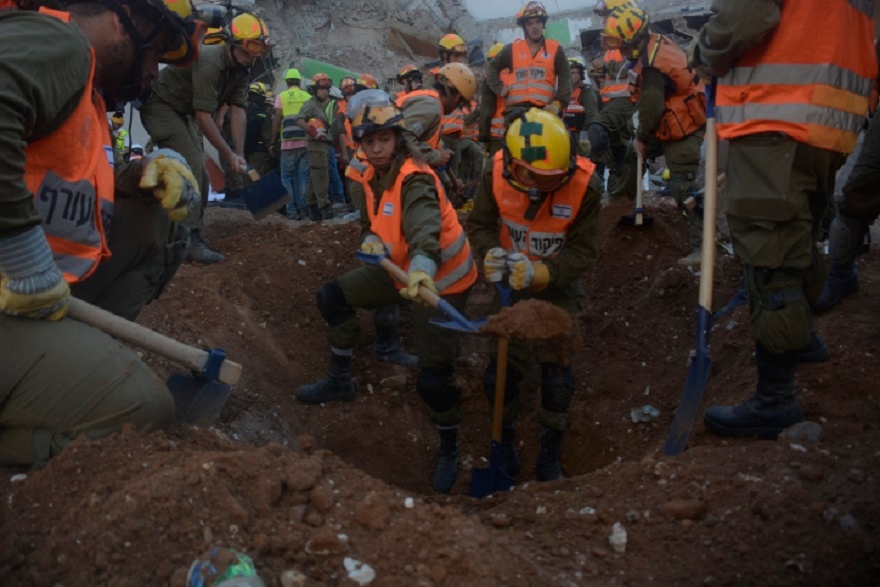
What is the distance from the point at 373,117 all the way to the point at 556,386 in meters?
1.79

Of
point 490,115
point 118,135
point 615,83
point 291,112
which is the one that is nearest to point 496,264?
point 490,115

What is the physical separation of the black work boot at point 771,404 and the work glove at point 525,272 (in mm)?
1121

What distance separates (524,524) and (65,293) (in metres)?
1.75

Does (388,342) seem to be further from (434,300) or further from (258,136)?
(258,136)

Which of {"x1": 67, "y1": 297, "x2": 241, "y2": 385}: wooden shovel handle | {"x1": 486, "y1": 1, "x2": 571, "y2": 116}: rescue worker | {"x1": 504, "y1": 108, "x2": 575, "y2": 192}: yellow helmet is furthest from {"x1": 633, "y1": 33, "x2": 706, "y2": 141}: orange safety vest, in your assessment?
{"x1": 67, "y1": 297, "x2": 241, "y2": 385}: wooden shovel handle

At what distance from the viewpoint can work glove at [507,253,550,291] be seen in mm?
3805

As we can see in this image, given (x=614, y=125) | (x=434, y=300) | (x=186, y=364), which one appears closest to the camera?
(x=186, y=364)

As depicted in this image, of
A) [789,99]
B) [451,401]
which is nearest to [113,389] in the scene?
[451,401]

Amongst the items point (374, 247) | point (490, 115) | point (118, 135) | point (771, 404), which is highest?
point (374, 247)

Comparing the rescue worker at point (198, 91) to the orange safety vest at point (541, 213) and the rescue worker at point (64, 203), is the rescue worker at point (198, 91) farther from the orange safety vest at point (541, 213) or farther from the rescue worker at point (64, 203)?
the rescue worker at point (64, 203)

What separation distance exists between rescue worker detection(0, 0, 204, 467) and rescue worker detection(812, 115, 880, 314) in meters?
3.37

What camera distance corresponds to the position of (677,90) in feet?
20.5

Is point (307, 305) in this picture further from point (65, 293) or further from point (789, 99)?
point (789, 99)

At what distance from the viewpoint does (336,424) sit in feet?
15.8
